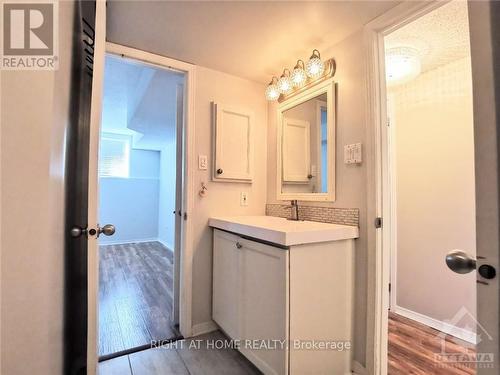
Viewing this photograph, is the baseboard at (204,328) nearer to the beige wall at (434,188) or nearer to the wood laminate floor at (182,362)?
the wood laminate floor at (182,362)

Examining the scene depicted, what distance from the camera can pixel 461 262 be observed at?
550 millimetres

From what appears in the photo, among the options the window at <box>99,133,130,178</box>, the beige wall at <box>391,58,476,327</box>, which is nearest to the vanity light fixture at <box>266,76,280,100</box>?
the beige wall at <box>391,58,476,327</box>

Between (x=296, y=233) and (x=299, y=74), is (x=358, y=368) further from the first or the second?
(x=299, y=74)

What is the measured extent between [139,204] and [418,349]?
17.8 ft

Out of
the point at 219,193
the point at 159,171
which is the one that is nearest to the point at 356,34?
the point at 219,193

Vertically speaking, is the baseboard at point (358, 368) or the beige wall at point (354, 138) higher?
the beige wall at point (354, 138)

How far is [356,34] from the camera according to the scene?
4.75 ft

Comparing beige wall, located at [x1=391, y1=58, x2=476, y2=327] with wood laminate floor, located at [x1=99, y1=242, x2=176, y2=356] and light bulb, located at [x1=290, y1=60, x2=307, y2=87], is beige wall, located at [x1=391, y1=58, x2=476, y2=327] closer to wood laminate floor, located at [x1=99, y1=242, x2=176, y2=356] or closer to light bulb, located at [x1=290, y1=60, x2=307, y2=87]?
light bulb, located at [x1=290, y1=60, x2=307, y2=87]

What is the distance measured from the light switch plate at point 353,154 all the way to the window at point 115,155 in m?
5.29

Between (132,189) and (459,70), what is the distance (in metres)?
5.71

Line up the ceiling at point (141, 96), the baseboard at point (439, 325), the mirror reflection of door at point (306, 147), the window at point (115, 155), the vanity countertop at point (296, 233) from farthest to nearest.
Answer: the window at point (115, 155) → the ceiling at point (141, 96) → the baseboard at point (439, 325) → the mirror reflection of door at point (306, 147) → the vanity countertop at point (296, 233)

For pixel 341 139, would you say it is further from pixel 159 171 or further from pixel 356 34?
pixel 159 171

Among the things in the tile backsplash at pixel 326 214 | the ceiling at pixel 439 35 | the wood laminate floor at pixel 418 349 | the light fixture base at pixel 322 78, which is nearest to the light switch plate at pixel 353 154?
the tile backsplash at pixel 326 214

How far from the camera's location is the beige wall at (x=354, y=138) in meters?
1.38
